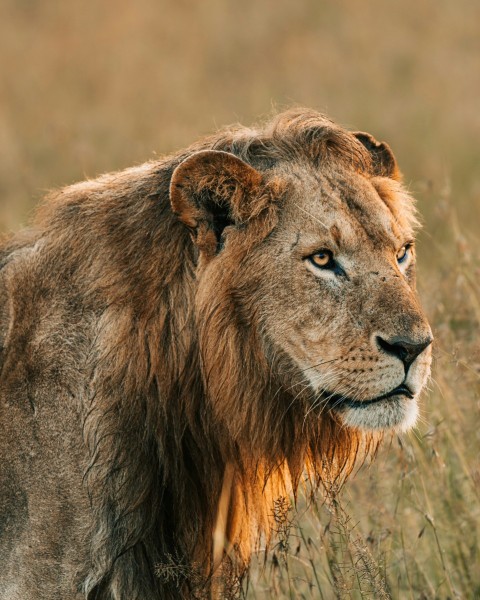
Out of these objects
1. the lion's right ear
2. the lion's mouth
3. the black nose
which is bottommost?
the lion's mouth

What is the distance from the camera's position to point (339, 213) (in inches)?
178

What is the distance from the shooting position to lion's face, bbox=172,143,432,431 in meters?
4.32

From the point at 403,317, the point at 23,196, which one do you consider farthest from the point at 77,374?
the point at 23,196

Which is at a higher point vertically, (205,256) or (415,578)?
(205,256)

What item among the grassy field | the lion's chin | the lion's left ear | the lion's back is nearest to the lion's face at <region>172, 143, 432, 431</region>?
the lion's chin

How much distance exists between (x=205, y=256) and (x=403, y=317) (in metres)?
0.84

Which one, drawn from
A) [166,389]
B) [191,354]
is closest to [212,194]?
[191,354]

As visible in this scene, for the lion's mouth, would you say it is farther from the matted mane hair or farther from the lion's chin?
the matted mane hair

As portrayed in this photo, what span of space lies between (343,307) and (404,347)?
30 cm

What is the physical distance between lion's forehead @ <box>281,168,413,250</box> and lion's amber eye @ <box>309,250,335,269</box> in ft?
0.17

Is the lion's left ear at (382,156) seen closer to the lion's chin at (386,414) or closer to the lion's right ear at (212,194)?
the lion's right ear at (212,194)

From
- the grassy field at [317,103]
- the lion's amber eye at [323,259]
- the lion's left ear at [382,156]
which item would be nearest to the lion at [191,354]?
the lion's amber eye at [323,259]

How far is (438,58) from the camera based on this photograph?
19594 millimetres

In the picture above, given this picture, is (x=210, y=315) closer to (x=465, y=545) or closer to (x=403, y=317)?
(x=403, y=317)
